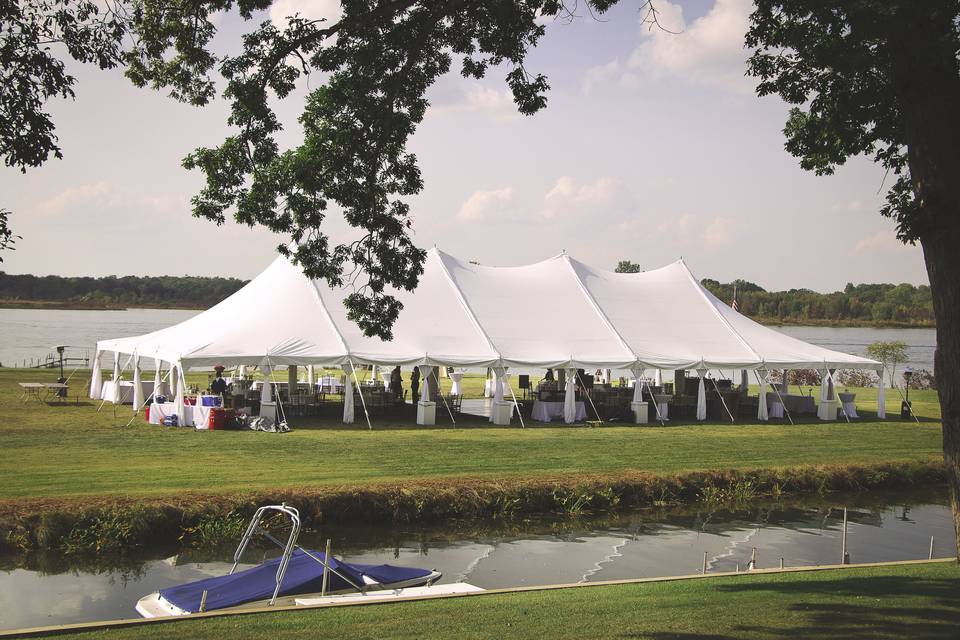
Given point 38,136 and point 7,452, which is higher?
point 38,136

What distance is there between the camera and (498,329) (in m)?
23.2

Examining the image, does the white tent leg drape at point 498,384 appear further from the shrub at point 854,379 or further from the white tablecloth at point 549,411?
the shrub at point 854,379

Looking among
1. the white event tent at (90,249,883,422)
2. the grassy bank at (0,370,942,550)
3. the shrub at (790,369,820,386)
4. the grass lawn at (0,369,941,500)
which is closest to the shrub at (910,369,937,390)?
the shrub at (790,369,820,386)

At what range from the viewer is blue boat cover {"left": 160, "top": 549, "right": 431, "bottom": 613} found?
8.66 metres

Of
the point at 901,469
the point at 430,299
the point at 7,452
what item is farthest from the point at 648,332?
the point at 7,452

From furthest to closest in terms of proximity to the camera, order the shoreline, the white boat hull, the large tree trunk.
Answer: the shoreline
the white boat hull
the large tree trunk

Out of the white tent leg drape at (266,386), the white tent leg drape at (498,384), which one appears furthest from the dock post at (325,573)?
the white tent leg drape at (498,384)

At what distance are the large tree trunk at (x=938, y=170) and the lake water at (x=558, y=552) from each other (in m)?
5.16

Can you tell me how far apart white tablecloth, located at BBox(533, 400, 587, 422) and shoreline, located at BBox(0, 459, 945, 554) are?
7435 millimetres

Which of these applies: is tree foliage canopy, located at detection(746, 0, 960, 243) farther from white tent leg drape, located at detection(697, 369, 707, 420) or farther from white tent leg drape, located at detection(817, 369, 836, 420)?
white tent leg drape, located at detection(817, 369, 836, 420)

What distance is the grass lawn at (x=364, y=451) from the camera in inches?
554

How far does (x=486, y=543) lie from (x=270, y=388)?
9.59 m

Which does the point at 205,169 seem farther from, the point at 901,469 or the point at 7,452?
the point at 901,469

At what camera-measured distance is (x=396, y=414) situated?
24.0 metres
